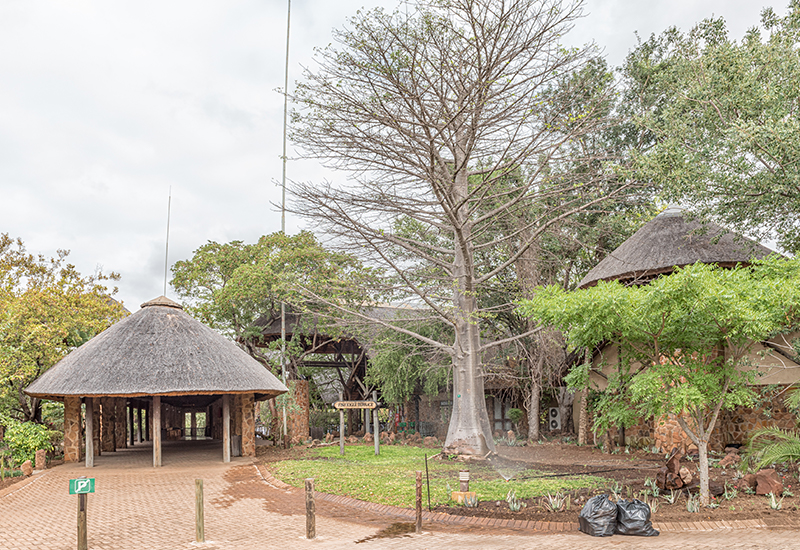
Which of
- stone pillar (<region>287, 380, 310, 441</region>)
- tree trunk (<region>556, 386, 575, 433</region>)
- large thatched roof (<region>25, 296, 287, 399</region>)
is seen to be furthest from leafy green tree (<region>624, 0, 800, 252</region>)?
stone pillar (<region>287, 380, 310, 441</region>)

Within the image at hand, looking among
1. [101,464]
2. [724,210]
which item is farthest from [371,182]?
[101,464]

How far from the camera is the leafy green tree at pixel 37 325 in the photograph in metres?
17.5

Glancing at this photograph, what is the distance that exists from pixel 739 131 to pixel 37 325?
760 inches

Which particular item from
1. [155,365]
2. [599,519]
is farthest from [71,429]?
[599,519]

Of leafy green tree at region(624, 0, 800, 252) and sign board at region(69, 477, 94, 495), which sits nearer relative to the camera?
sign board at region(69, 477, 94, 495)

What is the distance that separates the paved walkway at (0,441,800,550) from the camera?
25.6 ft

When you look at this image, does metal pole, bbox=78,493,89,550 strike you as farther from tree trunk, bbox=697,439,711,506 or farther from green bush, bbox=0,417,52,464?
green bush, bbox=0,417,52,464

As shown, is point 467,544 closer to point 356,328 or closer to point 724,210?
point 724,210

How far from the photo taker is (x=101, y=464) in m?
16.6

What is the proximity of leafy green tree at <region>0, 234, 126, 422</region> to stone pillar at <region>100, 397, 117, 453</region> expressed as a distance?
7.01ft

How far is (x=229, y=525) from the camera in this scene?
9508 millimetres

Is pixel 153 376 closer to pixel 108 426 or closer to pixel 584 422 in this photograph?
pixel 108 426

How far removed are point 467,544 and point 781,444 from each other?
8053 millimetres

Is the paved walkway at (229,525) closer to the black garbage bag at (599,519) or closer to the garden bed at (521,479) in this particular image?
the black garbage bag at (599,519)
